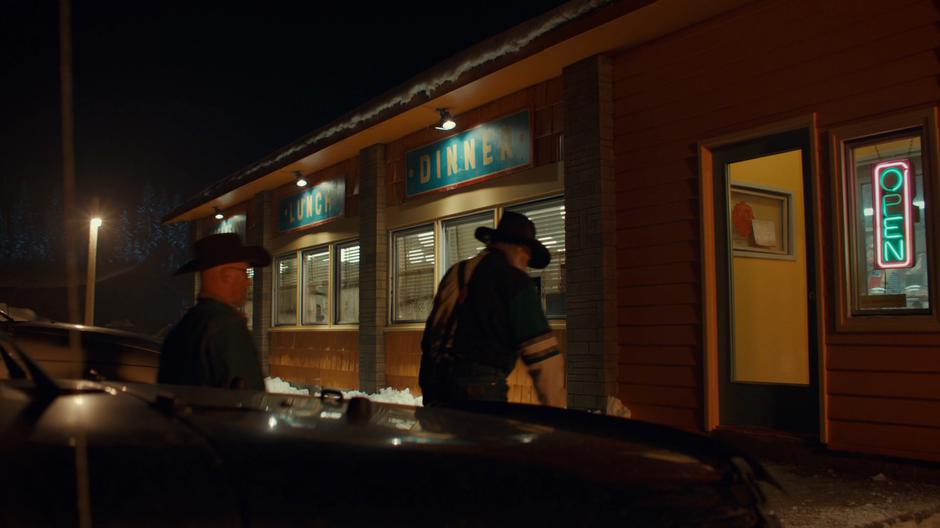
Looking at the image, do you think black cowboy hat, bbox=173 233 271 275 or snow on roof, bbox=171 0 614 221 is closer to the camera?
black cowboy hat, bbox=173 233 271 275

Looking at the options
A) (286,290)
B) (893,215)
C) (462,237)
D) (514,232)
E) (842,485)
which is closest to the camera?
(514,232)

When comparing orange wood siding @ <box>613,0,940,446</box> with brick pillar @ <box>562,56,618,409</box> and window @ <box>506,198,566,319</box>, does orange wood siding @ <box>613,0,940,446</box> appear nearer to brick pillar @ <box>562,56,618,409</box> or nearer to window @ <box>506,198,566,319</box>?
brick pillar @ <box>562,56,618,409</box>

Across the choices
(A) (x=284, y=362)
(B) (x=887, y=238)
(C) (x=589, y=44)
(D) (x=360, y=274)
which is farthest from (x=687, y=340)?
(A) (x=284, y=362)

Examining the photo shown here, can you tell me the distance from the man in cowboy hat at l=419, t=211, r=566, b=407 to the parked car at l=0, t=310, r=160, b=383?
3587 millimetres

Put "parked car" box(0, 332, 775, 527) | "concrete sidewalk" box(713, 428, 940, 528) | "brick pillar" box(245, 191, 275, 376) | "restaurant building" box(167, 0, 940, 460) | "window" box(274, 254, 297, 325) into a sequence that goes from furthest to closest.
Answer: "brick pillar" box(245, 191, 275, 376) → "window" box(274, 254, 297, 325) → "restaurant building" box(167, 0, 940, 460) → "concrete sidewalk" box(713, 428, 940, 528) → "parked car" box(0, 332, 775, 527)

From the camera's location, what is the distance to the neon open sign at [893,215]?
639cm

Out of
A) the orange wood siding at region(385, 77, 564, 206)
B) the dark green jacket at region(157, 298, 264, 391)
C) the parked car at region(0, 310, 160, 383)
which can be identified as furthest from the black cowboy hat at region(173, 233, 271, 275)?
the orange wood siding at region(385, 77, 564, 206)

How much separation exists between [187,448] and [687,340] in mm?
7088

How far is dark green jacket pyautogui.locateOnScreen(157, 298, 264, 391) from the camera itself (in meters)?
3.47

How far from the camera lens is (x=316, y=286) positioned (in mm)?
15914

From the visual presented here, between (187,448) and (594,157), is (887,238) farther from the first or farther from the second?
(187,448)

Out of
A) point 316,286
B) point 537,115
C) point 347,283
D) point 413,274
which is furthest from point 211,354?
point 316,286

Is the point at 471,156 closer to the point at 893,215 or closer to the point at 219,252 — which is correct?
the point at 893,215

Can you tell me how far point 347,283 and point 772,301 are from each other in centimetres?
807
